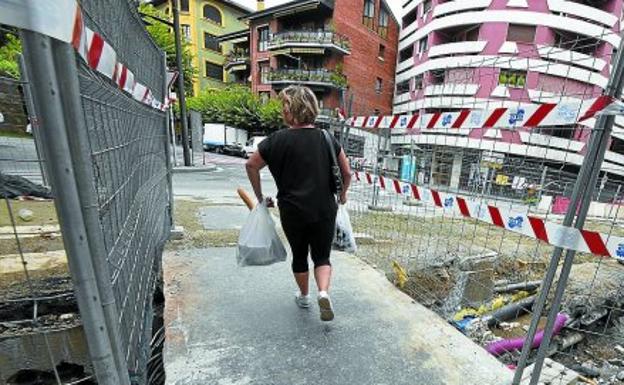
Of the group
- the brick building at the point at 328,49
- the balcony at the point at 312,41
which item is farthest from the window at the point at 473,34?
the balcony at the point at 312,41

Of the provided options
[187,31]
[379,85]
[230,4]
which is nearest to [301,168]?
[379,85]

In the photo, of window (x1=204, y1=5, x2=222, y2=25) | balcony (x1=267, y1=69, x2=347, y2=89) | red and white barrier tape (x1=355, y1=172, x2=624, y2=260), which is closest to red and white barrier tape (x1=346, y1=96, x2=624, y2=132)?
red and white barrier tape (x1=355, y1=172, x2=624, y2=260)

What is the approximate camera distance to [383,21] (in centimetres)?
3048

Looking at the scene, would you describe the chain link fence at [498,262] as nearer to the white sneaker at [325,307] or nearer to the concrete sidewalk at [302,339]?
the concrete sidewalk at [302,339]

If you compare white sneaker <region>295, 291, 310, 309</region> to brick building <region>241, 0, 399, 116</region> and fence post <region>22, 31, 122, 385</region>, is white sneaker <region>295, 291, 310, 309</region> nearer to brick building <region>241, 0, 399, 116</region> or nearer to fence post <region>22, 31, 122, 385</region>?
fence post <region>22, 31, 122, 385</region>

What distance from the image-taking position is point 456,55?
74.1 feet

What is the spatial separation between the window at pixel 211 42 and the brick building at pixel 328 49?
803 centimetres

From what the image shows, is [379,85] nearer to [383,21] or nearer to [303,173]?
[383,21]

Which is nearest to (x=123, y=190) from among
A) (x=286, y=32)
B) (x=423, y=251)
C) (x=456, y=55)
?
(x=423, y=251)

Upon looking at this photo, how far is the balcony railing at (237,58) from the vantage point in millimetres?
33634

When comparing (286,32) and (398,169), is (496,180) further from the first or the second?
(286,32)

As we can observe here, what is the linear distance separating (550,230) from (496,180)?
134cm

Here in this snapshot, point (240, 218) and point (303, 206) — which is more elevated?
point (303, 206)

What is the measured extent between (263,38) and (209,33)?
31.0ft
